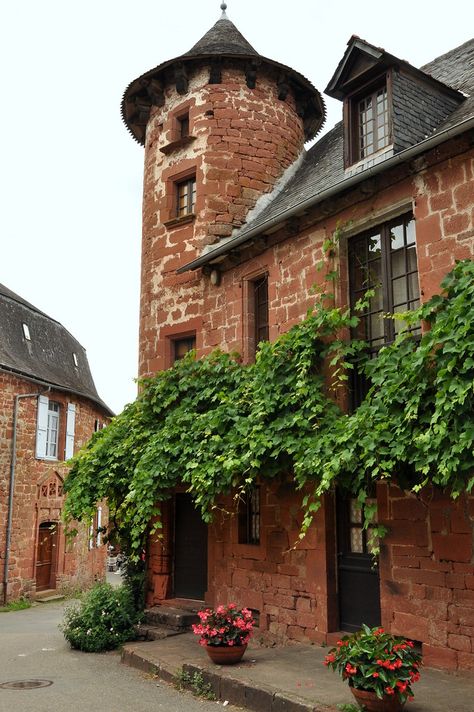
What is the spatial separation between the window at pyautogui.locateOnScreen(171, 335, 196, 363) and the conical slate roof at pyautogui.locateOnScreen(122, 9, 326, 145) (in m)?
4.51

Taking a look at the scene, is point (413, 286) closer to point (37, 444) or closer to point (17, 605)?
point (37, 444)

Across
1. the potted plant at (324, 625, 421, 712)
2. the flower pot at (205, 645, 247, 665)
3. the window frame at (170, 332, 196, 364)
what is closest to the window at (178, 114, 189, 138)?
the window frame at (170, 332, 196, 364)

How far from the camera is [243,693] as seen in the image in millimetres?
6555

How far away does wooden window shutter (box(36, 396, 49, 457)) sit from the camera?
727 inches

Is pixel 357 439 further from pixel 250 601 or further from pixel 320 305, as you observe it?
pixel 250 601

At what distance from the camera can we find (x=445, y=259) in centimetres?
736

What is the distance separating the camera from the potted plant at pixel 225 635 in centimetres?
749

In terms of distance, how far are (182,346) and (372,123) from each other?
487 cm

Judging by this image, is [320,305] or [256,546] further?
[256,546]

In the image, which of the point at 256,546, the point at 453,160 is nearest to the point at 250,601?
the point at 256,546

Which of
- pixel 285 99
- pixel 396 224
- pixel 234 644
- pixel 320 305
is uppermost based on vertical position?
pixel 285 99

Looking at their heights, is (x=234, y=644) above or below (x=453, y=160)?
below

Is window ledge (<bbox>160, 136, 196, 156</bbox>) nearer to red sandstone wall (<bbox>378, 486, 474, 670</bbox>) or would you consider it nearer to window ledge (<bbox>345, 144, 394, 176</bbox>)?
window ledge (<bbox>345, 144, 394, 176</bbox>)

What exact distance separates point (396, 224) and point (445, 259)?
3.58 ft
